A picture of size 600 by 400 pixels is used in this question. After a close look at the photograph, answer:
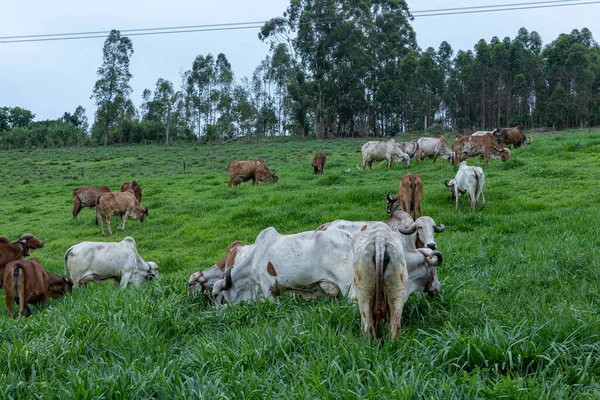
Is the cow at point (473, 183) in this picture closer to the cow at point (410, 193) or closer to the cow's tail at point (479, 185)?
the cow's tail at point (479, 185)

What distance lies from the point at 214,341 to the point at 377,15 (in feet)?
218

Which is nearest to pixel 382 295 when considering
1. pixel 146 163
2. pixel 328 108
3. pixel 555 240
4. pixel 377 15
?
pixel 555 240

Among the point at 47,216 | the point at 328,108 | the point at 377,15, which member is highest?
the point at 377,15

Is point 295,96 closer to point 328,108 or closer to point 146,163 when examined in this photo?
point 328,108

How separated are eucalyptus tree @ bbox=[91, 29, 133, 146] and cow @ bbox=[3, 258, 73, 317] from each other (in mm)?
56182

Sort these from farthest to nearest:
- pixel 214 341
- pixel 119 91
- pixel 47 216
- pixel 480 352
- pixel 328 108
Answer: pixel 119 91 < pixel 328 108 < pixel 47 216 < pixel 214 341 < pixel 480 352

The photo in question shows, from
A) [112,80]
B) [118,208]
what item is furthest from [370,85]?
[118,208]

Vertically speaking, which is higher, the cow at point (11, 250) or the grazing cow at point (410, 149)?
the grazing cow at point (410, 149)

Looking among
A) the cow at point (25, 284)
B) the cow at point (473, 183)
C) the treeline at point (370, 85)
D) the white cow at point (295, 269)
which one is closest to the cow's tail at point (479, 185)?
the cow at point (473, 183)

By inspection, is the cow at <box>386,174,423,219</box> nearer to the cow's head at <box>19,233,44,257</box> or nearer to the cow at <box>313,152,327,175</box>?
the cow's head at <box>19,233,44,257</box>

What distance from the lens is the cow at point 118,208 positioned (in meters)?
14.1

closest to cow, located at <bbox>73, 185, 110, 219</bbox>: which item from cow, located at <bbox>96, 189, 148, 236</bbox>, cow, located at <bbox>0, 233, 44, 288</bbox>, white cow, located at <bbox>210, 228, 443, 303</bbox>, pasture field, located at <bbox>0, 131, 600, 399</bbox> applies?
cow, located at <bbox>96, 189, 148, 236</bbox>

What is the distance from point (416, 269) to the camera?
467 cm

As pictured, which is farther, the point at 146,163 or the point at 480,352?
the point at 146,163
